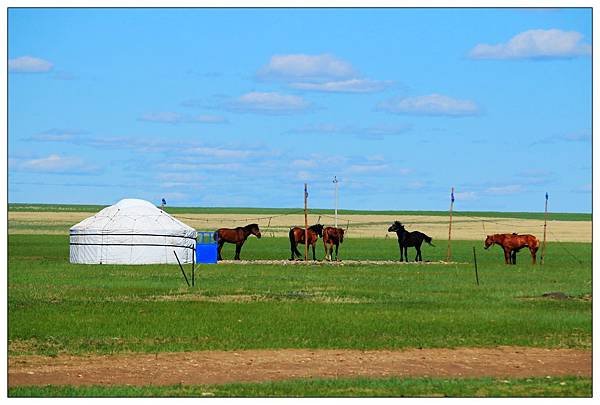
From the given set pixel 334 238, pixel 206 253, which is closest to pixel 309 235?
pixel 334 238

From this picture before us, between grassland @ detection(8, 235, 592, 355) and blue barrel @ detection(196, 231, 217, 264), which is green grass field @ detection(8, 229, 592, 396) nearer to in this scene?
grassland @ detection(8, 235, 592, 355)

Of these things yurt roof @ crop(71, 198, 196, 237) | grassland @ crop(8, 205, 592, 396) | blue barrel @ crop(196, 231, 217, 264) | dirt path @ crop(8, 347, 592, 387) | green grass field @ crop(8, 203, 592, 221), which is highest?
green grass field @ crop(8, 203, 592, 221)

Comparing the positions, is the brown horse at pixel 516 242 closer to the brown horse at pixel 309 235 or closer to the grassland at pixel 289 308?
the grassland at pixel 289 308

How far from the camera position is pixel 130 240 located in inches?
1761

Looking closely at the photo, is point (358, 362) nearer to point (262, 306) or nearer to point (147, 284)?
point (262, 306)

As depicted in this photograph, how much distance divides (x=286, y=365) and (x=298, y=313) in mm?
7409

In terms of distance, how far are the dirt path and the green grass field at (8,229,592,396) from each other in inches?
33.1

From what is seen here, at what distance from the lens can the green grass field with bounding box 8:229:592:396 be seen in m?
19.9

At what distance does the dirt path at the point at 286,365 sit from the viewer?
17.4 m

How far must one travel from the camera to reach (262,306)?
27.4 m

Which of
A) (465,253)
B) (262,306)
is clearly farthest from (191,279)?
(465,253)

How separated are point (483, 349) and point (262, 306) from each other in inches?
286

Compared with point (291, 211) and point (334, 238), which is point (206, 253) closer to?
point (334, 238)

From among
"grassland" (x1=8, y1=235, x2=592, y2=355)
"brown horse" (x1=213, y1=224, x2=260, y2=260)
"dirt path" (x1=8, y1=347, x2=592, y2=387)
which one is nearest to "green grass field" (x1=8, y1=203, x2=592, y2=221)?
"brown horse" (x1=213, y1=224, x2=260, y2=260)
